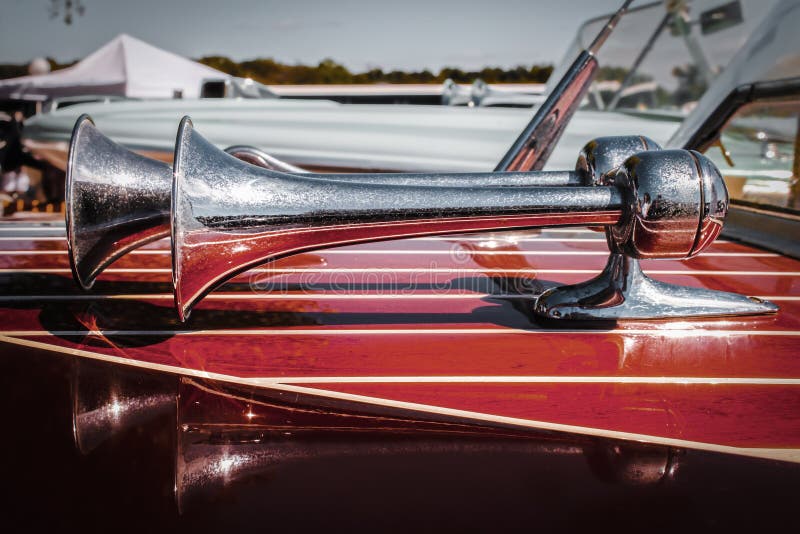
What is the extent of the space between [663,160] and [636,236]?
0.37 ft

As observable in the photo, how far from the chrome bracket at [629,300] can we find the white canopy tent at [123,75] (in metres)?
10.4

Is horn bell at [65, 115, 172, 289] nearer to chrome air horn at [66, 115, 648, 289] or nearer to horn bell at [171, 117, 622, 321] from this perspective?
chrome air horn at [66, 115, 648, 289]

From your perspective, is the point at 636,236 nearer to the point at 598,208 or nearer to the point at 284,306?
the point at 598,208

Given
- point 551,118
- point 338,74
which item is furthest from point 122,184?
point 338,74

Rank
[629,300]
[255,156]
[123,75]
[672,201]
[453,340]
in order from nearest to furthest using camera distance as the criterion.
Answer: [672,201] → [453,340] → [629,300] → [255,156] → [123,75]

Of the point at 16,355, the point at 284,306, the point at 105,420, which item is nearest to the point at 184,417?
the point at 105,420

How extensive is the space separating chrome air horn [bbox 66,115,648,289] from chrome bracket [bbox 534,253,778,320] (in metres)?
0.19

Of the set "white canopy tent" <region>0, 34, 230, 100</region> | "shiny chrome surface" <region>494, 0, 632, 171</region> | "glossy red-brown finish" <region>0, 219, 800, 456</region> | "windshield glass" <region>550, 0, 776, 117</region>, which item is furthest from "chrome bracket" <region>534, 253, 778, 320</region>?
"white canopy tent" <region>0, 34, 230, 100</region>

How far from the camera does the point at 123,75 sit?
1045cm

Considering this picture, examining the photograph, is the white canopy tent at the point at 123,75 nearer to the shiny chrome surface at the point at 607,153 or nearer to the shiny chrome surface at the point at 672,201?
the shiny chrome surface at the point at 607,153

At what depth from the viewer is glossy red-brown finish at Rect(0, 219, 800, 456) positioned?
73cm

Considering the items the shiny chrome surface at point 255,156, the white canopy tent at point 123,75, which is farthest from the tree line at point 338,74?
the shiny chrome surface at point 255,156

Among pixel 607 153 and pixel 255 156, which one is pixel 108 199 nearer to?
pixel 255 156

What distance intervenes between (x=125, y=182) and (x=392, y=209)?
1.72 ft
